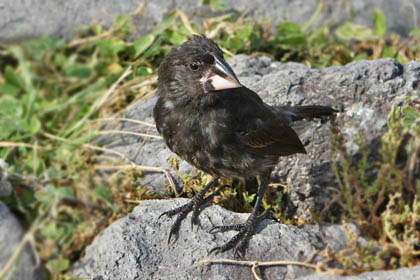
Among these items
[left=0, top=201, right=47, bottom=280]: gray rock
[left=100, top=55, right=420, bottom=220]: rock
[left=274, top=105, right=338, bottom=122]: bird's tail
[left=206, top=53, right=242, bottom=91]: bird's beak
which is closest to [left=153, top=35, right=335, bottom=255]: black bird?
[left=206, top=53, right=242, bottom=91]: bird's beak

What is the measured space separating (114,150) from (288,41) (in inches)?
73.3

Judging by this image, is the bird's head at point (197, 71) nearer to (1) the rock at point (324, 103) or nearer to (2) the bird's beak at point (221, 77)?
(2) the bird's beak at point (221, 77)

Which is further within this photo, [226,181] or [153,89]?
[153,89]

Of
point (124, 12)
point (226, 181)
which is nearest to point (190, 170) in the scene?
point (226, 181)

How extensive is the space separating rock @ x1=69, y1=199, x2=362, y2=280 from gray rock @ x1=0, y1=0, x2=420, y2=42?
238 cm

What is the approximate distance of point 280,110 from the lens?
3492 mm

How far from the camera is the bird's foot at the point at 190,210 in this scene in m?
3.08

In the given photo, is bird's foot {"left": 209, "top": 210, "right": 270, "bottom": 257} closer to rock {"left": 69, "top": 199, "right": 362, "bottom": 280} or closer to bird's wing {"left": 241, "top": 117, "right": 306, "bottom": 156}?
rock {"left": 69, "top": 199, "right": 362, "bottom": 280}

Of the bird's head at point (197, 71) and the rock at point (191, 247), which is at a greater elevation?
the bird's head at point (197, 71)

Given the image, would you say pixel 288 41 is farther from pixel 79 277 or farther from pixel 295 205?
pixel 79 277

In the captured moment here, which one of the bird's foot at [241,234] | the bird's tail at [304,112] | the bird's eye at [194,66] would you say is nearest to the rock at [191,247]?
the bird's foot at [241,234]

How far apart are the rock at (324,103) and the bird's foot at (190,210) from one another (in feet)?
1.04

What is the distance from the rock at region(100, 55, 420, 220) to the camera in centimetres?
357

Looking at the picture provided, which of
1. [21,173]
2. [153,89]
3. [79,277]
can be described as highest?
[153,89]
